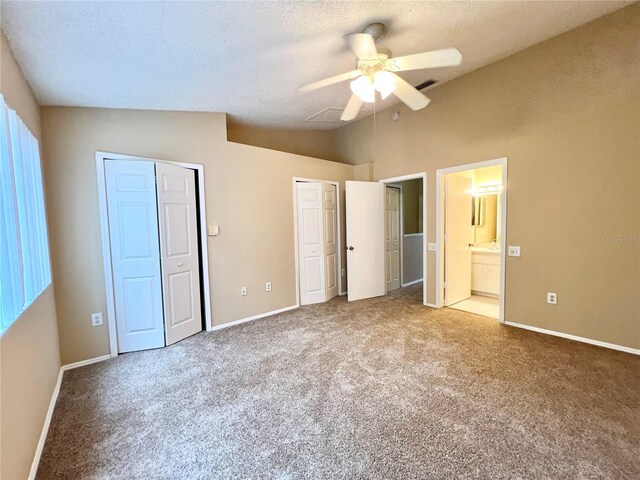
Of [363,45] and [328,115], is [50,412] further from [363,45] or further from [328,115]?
[328,115]

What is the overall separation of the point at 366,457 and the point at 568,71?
3803 mm

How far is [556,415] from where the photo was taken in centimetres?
183

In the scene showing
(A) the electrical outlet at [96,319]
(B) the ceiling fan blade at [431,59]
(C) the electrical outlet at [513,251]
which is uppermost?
Result: (B) the ceiling fan blade at [431,59]

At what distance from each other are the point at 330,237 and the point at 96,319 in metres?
3.22

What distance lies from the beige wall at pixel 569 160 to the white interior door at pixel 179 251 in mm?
3463

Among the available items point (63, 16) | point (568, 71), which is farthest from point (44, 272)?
point (568, 71)

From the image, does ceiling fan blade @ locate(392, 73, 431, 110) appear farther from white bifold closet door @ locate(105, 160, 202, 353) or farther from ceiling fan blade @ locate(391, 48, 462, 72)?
white bifold closet door @ locate(105, 160, 202, 353)

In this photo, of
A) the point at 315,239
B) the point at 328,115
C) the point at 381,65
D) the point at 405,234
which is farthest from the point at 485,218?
the point at 381,65

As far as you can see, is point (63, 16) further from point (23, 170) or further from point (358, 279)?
point (358, 279)

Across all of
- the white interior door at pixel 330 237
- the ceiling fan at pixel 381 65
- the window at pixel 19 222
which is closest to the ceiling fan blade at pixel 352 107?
the ceiling fan at pixel 381 65

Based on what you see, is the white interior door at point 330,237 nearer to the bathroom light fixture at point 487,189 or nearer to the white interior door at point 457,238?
the white interior door at point 457,238

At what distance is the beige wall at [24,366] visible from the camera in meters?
1.33

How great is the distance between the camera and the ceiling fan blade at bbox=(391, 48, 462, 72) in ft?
6.23

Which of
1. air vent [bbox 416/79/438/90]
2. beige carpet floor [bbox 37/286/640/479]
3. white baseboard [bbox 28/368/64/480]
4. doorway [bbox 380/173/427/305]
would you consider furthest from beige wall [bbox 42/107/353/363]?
air vent [bbox 416/79/438/90]
